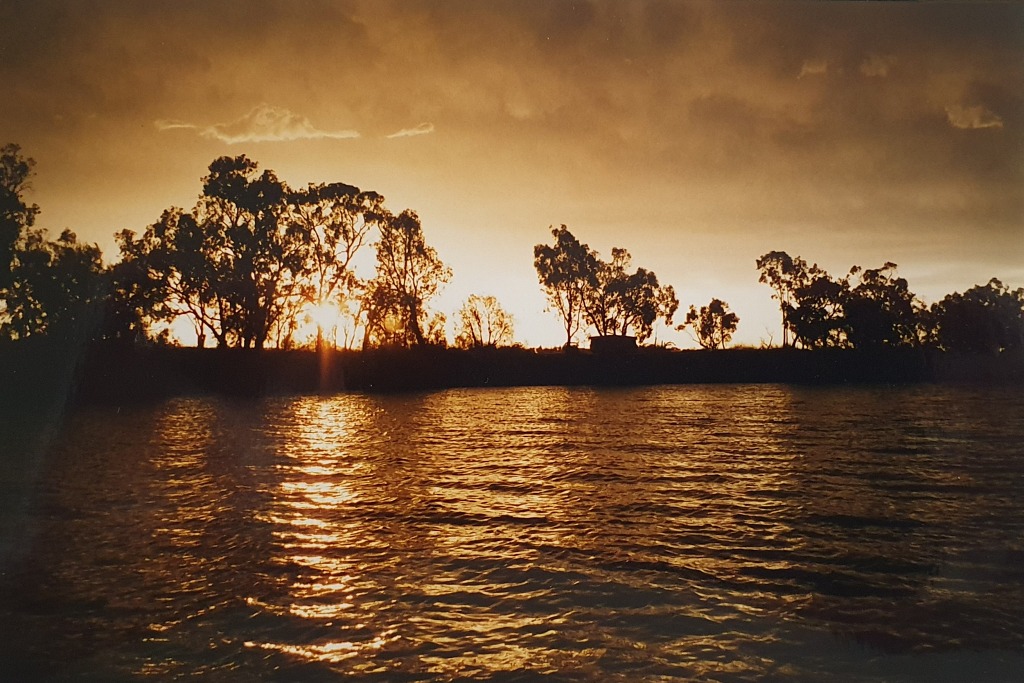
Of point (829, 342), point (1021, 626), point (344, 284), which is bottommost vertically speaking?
point (1021, 626)

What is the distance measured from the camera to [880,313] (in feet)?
157

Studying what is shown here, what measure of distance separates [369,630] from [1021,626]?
19.6 feet

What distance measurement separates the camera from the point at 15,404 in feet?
75.8

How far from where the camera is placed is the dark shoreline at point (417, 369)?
28781 millimetres

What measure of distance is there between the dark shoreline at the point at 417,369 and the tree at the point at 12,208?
298cm

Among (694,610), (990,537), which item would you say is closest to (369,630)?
(694,610)

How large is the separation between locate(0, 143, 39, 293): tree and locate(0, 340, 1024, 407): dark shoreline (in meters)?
2.98

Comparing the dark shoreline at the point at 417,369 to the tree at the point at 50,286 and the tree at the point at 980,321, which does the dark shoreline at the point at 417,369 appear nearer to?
the tree at the point at 50,286

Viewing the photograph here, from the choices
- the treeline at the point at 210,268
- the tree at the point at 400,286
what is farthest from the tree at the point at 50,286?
the tree at the point at 400,286

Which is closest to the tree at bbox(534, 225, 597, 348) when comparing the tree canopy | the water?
the tree canopy

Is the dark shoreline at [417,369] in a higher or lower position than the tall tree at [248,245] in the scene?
lower

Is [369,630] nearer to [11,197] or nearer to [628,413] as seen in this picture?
[11,197]

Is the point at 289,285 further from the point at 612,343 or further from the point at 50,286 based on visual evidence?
the point at 612,343

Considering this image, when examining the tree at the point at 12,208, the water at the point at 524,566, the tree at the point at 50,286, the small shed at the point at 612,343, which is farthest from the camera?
the small shed at the point at 612,343
